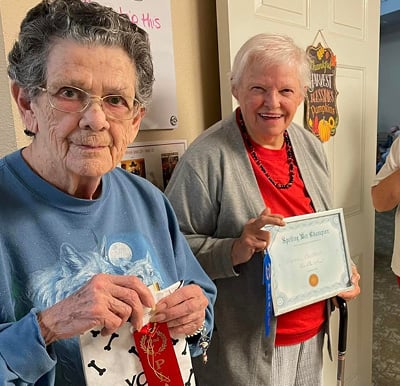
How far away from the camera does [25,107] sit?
646 millimetres

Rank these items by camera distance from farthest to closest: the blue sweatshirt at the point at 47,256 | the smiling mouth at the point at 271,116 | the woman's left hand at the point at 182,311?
the smiling mouth at the point at 271,116 < the woman's left hand at the point at 182,311 < the blue sweatshirt at the point at 47,256

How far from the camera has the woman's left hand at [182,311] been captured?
671 mm

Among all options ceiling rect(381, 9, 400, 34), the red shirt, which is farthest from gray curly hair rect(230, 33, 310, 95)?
ceiling rect(381, 9, 400, 34)

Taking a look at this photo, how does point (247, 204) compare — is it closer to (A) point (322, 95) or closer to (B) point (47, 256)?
(B) point (47, 256)

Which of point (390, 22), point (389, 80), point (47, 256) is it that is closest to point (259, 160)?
point (47, 256)

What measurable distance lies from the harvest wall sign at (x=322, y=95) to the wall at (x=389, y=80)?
483cm

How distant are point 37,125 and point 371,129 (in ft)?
5.77

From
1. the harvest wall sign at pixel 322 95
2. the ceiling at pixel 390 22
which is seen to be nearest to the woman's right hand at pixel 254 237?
the harvest wall sign at pixel 322 95

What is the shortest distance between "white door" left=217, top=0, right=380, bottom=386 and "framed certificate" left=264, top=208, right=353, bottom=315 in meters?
0.45

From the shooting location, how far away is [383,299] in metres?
3.22

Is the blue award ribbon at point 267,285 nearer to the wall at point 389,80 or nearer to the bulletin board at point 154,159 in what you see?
the bulletin board at point 154,159

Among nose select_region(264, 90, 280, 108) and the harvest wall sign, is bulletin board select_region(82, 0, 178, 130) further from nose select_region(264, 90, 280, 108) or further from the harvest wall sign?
the harvest wall sign

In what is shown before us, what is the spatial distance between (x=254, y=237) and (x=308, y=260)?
0.21 meters

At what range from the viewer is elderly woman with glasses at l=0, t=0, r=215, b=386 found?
0.56 metres
